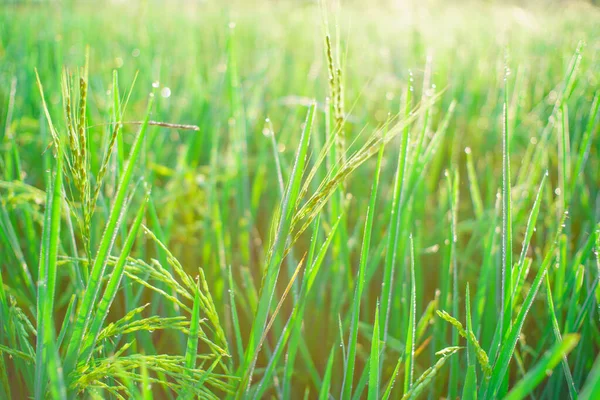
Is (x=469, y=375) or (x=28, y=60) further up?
(x=28, y=60)

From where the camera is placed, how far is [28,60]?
4.81ft

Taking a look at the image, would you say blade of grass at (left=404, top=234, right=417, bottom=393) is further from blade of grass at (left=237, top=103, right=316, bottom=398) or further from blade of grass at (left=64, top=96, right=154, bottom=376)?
blade of grass at (left=64, top=96, right=154, bottom=376)

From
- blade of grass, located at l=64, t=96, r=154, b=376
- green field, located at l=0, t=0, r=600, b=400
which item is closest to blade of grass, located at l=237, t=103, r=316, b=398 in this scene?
green field, located at l=0, t=0, r=600, b=400

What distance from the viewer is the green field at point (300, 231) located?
1.42 ft

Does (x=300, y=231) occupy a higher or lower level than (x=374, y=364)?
higher

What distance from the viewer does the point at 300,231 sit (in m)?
0.41

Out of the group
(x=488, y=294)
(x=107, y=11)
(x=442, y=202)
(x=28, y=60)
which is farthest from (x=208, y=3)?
(x=488, y=294)

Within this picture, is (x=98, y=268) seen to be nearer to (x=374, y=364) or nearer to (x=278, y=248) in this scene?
(x=278, y=248)

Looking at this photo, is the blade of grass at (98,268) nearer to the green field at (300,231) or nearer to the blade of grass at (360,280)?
the green field at (300,231)

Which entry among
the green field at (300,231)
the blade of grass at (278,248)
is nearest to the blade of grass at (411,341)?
the green field at (300,231)

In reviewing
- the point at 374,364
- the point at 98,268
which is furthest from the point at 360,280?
the point at 98,268

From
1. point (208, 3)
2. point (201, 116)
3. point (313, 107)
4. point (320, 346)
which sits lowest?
point (320, 346)

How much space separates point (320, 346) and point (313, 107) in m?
0.46

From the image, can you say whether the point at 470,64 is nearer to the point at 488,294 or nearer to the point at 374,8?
the point at 488,294
